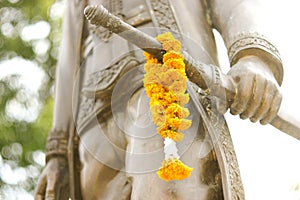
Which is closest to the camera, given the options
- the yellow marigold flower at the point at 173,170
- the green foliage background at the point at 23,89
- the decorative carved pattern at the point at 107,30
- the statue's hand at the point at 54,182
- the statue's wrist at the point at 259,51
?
the yellow marigold flower at the point at 173,170

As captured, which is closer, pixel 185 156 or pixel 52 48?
pixel 185 156

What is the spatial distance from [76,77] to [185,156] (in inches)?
22.3

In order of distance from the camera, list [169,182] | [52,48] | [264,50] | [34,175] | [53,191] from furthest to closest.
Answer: [52,48]
[34,175]
[53,191]
[264,50]
[169,182]

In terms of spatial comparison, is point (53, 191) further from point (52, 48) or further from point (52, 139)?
point (52, 48)

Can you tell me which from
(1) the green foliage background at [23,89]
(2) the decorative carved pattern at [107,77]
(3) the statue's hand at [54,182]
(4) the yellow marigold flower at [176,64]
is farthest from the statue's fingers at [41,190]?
(1) the green foliage background at [23,89]

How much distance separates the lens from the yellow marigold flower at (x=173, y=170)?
1.86 metres

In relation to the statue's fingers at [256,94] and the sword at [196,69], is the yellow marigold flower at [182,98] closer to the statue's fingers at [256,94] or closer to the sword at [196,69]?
the sword at [196,69]

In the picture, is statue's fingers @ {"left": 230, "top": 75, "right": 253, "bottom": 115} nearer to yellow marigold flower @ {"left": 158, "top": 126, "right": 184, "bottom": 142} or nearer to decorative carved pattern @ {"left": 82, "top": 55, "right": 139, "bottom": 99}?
yellow marigold flower @ {"left": 158, "top": 126, "right": 184, "bottom": 142}

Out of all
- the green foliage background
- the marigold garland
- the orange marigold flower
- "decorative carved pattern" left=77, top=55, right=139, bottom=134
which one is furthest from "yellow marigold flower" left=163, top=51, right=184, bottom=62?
the green foliage background

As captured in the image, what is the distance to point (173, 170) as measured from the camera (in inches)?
73.3

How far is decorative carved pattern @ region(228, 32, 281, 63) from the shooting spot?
209 cm

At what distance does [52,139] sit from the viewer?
2.44m

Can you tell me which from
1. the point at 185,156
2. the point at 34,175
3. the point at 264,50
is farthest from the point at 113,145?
the point at 34,175

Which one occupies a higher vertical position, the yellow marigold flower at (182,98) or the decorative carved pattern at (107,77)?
the decorative carved pattern at (107,77)
